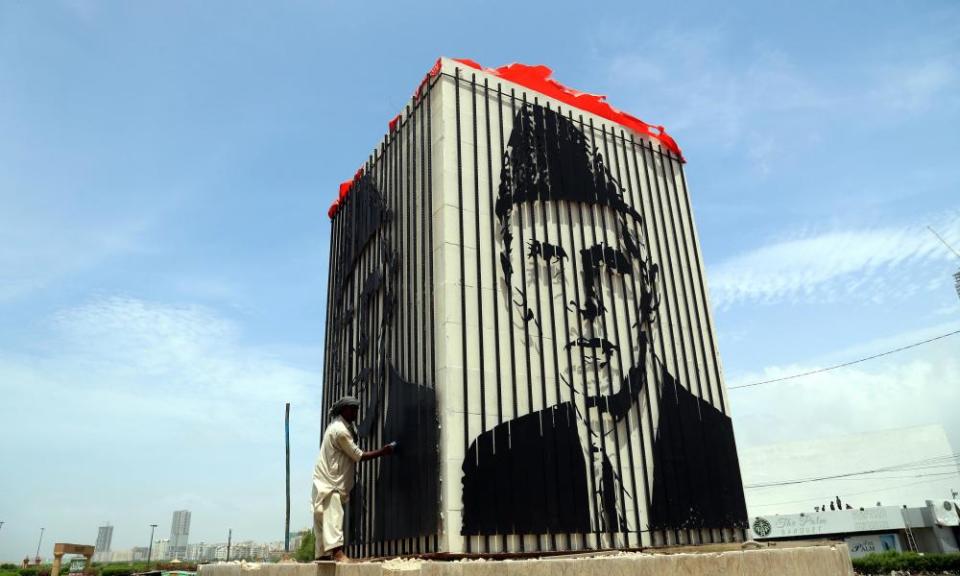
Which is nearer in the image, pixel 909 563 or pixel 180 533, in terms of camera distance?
pixel 909 563

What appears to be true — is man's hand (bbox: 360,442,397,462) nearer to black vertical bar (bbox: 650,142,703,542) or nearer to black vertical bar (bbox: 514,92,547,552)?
black vertical bar (bbox: 514,92,547,552)

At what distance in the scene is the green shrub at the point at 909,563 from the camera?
1110 inches

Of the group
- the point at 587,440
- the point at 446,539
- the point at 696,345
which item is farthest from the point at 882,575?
the point at 446,539

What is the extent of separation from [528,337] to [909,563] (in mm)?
29797

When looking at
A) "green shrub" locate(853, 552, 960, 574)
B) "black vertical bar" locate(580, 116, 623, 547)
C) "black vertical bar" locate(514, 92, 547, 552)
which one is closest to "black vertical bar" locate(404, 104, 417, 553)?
"black vertical bar" locate(514, 92, 547, 552)

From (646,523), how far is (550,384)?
234 centimetres

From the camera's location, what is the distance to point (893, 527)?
36.6 metres

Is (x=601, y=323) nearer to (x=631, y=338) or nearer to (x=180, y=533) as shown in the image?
(x=631, y=338)

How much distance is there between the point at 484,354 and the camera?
8.34m

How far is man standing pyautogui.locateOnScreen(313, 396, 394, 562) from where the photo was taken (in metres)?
7.24

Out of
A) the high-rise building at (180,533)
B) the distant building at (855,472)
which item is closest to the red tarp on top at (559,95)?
the distant building at (855,472)

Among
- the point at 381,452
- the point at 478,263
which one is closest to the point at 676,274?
the point at 478,263

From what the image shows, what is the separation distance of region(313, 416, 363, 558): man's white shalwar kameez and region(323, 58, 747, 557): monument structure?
37.0 inches

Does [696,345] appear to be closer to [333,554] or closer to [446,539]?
[446,539]
